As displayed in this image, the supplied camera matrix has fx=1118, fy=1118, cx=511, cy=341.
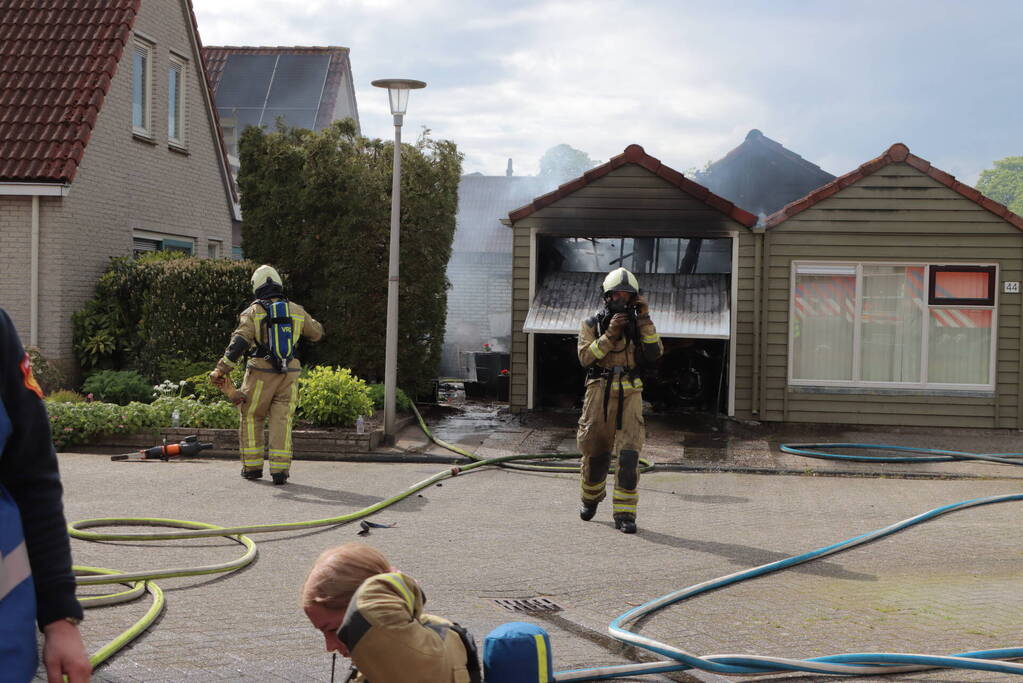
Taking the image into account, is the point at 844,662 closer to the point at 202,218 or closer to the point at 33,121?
Result: the point at 33,121

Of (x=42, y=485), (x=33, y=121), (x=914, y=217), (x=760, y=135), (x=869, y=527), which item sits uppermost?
(x=760, y=135)

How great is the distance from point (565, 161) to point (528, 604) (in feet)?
211

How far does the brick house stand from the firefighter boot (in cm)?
985

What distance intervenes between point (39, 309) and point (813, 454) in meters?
10.3

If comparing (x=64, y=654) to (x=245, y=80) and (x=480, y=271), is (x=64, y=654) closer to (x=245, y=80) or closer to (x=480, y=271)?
(x=480, y=271)

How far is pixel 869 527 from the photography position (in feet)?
27.9

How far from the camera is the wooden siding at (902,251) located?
15.2 meters

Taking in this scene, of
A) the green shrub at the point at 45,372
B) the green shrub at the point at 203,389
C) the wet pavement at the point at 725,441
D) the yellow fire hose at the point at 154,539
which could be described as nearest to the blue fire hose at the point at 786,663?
the yellow fire hose at the point at 154,539

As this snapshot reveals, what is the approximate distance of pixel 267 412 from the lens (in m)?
10.3

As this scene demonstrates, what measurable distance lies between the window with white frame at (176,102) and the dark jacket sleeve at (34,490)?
17.7 metres

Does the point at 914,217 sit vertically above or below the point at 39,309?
above

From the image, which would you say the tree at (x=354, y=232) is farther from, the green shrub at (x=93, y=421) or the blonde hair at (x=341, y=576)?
the blonde hair at (x=341, y=576)

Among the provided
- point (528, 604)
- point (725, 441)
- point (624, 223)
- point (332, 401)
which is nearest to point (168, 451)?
point (332, 401)

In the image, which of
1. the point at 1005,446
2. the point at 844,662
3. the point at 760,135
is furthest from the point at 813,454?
the point at 760,135
